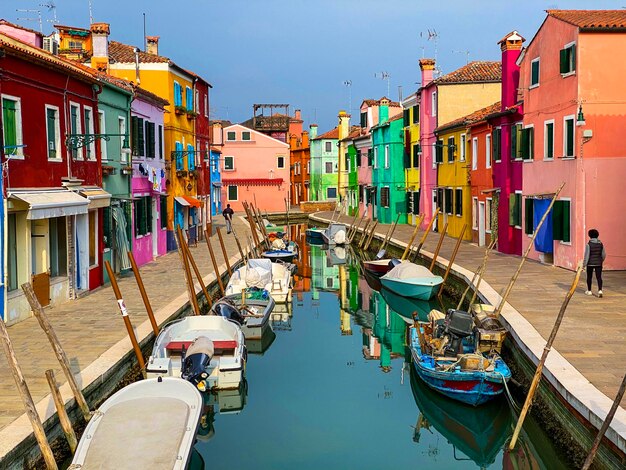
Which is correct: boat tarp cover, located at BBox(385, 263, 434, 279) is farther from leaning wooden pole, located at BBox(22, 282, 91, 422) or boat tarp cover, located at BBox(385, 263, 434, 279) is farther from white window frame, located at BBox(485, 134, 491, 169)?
leaning wooden pole, located at BBox(22, 282, 91, 422)

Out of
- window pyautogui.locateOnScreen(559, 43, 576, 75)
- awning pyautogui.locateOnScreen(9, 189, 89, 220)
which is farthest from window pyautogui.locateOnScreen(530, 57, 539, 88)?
awning pyautogui.locateOnScreen(9, 189, 89, 220)

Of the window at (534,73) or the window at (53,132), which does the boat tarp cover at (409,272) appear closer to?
the window at (534,73)

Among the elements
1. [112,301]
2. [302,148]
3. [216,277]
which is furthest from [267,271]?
[302,148]

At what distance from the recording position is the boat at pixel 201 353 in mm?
13438

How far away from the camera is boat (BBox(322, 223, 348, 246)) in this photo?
44.8 m

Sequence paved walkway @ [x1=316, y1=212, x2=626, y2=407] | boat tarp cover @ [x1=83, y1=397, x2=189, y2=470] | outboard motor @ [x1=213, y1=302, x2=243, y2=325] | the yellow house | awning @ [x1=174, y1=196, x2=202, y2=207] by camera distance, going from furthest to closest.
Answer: the yellow house, awning @ [x1=174, y1=196, x2=202, y2=207], outboard motor @ [x1=213, y1=302, x2=243, y2=325], paved walkway @ [x1=316, y1=212, x2=626, y2=407], boat tarp cover @ [x1=83, y1=397, x2=189, y2=470]

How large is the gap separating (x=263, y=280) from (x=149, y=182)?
7.40 metres

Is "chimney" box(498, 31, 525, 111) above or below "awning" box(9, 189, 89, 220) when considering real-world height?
above

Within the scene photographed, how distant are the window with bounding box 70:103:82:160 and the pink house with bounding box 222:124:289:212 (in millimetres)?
49509

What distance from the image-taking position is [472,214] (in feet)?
117

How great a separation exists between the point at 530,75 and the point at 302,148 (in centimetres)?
5379

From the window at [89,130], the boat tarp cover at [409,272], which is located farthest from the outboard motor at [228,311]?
the boat tarp cover at [409,272]

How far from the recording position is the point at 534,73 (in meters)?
26.6

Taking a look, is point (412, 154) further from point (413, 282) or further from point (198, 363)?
point (198, 363)
